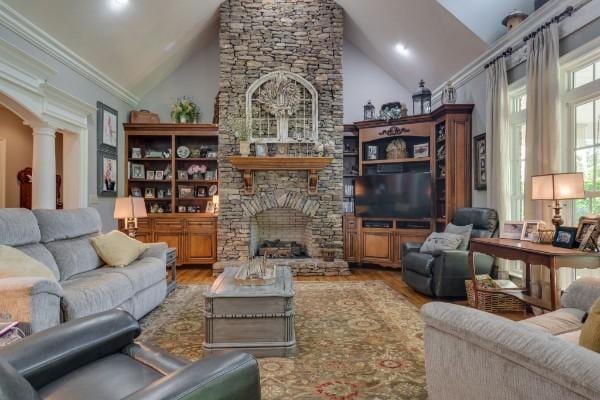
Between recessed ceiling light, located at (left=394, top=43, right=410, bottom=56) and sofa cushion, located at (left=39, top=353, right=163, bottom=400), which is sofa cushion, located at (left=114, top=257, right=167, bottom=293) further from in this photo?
recessed ceiling light, located at (left=394, top=43, right=410, bottom=56)

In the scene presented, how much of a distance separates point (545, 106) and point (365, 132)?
9.66ft

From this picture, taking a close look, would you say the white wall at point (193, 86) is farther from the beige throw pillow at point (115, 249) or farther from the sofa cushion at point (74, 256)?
the sofa cushion at point (74, 256)

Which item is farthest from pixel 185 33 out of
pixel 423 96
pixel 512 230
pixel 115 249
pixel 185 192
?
pixel 512 230

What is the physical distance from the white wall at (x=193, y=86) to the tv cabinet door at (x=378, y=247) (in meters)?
3.42

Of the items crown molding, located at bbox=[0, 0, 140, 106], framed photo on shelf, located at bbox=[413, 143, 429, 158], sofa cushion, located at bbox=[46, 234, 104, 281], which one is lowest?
sofa cushion, located at bbox=[46, 234, 104, 281]

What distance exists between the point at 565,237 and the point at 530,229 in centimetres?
46

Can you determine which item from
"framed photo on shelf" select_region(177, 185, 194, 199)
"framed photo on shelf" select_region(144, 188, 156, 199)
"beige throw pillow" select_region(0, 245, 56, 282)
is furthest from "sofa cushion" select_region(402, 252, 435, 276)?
"framed photo on shelf" select_region(144, 188, 156, 199)

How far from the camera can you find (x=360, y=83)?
21.6ft

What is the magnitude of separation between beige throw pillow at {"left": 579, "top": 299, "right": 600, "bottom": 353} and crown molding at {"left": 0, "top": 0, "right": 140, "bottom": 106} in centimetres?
462

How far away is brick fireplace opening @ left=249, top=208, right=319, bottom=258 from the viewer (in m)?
5.95

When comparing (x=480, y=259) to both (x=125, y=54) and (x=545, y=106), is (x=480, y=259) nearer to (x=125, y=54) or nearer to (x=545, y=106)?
(x=545, y=106)

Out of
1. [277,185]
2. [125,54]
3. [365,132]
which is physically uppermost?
[125,54]

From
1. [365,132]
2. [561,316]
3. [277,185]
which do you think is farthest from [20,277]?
[365,132]

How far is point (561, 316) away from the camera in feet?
5.97
